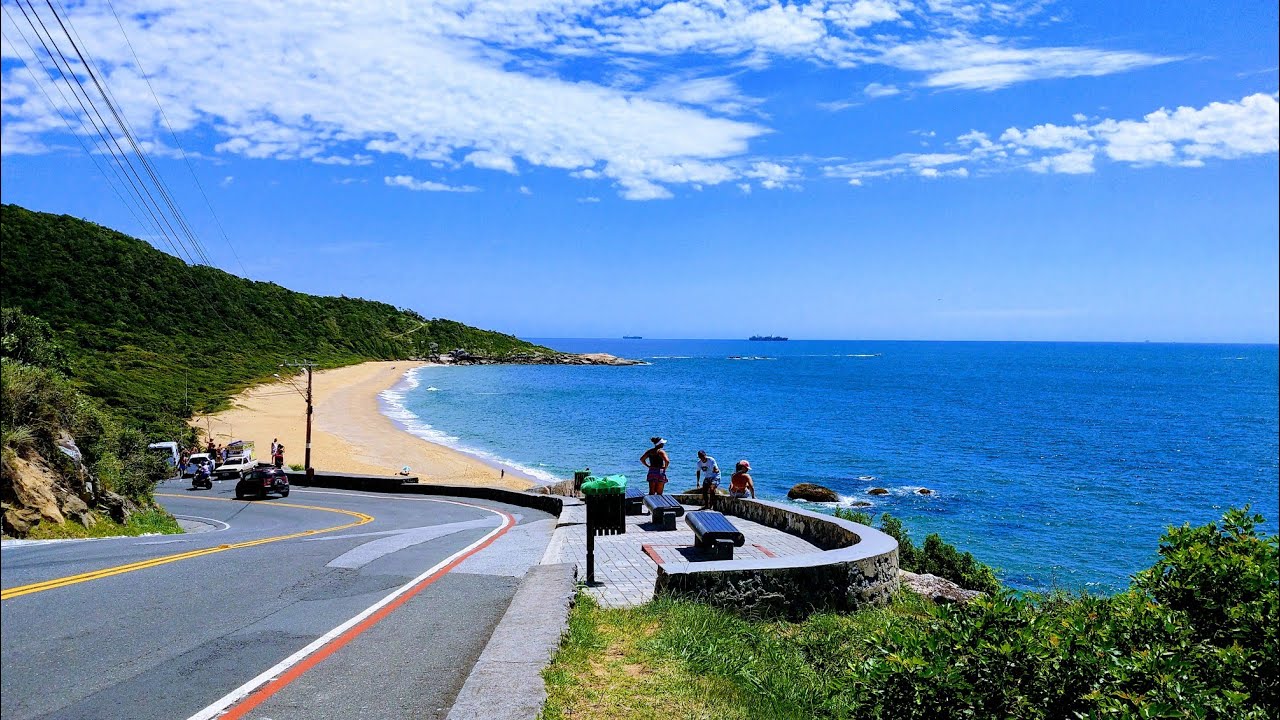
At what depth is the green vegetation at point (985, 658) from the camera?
4922 millimetres

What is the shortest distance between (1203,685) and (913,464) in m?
46.4

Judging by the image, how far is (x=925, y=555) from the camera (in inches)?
747

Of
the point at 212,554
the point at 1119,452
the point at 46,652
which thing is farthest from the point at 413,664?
the point at 1119,452

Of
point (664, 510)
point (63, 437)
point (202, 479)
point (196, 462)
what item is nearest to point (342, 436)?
point (196, 462)

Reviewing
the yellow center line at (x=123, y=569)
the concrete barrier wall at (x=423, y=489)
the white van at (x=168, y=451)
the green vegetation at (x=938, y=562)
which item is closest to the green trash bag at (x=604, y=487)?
the yellow center line at (x=123, y=569)

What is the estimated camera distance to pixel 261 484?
27.0 metres

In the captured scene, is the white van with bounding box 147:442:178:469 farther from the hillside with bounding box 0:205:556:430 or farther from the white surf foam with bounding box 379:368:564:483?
the white surf foam with bounding box 379:368:564:483

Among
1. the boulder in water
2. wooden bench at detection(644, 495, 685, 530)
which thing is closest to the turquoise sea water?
the boulder in water

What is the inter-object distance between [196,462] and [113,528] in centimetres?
2299

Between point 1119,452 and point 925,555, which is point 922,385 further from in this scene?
point 925,555

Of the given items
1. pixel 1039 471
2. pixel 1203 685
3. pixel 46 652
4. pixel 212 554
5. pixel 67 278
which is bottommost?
pixel 1039 471

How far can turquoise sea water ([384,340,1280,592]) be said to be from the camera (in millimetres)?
32844

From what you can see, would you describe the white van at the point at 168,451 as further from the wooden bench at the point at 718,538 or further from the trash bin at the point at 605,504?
the trash bin at the point at 605,504

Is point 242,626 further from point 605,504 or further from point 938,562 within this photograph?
point 938,562
